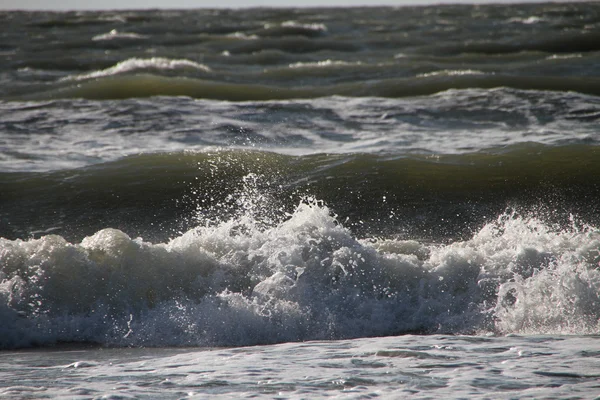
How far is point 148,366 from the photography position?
4383 millimetres

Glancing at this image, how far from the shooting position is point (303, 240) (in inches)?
235

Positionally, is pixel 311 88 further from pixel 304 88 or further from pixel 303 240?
pixel 303 240

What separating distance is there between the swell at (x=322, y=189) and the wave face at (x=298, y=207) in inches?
1.3

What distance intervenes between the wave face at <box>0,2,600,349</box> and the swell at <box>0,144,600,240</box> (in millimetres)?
34

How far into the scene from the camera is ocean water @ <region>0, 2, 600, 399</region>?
426cm

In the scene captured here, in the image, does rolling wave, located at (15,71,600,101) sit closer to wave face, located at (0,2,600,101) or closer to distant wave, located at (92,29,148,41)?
wave face, located at (0,2,600,101)

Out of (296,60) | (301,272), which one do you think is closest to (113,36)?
(296,60)

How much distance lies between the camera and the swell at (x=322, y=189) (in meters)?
7.34

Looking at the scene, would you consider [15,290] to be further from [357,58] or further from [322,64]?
[357,58]

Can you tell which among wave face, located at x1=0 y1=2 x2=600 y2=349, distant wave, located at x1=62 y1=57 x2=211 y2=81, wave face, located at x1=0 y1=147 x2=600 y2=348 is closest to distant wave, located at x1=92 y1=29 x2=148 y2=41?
distant wave, located at x1=62 y1=57 x2=211 y2=81

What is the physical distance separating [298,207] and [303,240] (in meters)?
0.43

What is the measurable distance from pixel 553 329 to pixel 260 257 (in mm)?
2269

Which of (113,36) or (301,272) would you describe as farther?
(113,36)

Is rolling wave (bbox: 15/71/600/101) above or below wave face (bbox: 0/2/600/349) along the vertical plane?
above
